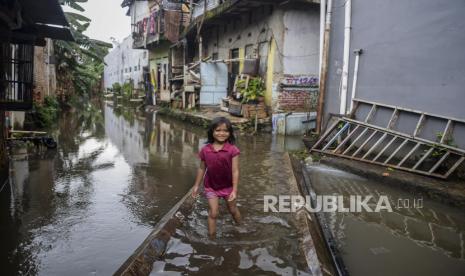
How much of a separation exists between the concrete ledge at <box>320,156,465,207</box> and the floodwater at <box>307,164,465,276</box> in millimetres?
117

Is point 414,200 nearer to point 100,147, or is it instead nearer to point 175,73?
point 100,147

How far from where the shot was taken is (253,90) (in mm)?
14523

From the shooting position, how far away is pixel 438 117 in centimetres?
688

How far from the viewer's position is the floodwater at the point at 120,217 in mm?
3568

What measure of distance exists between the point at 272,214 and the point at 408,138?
12.7ft

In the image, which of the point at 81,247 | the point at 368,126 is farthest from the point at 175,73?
the point at 81,247

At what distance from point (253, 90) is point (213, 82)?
3.82 m

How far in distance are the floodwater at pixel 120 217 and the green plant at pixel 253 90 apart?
5.15m

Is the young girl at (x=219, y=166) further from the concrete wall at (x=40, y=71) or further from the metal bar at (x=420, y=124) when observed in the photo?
the concrete wall at (x=40, y=71)

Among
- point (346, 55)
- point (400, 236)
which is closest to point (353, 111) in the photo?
point (346, 55)

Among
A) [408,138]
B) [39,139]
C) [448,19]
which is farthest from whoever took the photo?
[39,139]

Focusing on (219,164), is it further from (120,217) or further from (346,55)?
(346,55)

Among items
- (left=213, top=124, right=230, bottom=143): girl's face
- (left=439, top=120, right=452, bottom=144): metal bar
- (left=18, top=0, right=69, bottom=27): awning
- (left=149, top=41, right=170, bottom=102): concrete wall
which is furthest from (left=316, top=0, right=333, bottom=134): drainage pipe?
(left=149, top=41, right=170, bottom=102): concrete wall
